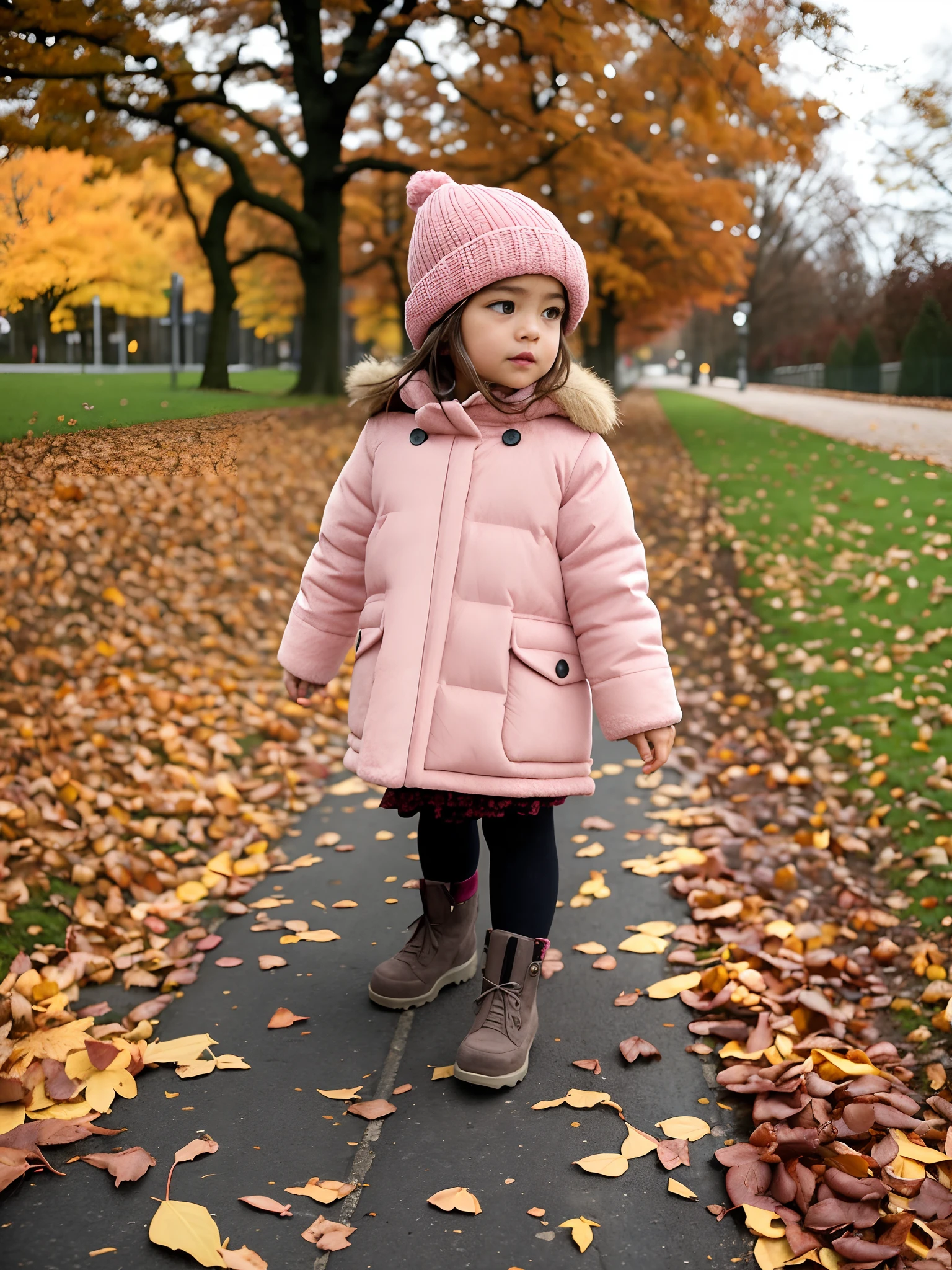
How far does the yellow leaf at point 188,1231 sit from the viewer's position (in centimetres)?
180

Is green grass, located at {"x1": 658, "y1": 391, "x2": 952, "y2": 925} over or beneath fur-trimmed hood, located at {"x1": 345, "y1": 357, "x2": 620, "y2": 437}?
beneath

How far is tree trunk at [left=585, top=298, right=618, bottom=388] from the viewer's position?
41.3 ft

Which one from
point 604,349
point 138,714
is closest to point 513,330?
point 138,714

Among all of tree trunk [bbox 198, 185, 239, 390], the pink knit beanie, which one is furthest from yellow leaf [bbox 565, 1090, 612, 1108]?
tree trunk [bbox 198, 185, 239, 390]

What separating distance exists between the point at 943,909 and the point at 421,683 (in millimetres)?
1858

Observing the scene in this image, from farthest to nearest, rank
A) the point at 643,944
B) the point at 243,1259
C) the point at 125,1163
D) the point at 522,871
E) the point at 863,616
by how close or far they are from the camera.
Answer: the point at 863,616
the point at 643,944
the point at 522,871
the point at 125,1163
the point at 243,1259

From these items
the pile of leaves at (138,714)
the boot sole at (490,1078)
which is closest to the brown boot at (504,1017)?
the boot sole at (490,1078)

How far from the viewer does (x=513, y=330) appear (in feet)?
7.25

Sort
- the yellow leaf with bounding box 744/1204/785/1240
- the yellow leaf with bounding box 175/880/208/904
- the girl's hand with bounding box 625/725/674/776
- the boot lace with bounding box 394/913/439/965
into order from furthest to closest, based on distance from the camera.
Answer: the yellow leaf with bounding box 175/880/208/904 < the boot lace with bounding box 394/913/439/965 < the girl's hand with bounding box 625/725/674/776 < the yellow leaf with bounding box 744/1204/785/1240

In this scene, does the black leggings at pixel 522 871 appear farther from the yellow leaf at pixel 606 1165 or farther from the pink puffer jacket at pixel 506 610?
the yellow leaf at pixel 606 1165

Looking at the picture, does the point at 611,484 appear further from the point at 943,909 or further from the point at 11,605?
the point at 11,605

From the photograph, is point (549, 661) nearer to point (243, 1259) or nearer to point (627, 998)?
point (627, 998)

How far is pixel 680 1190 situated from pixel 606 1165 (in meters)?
0.15

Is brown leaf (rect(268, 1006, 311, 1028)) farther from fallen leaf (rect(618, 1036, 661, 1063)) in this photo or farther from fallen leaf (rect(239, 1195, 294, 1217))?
fallen leaf (rect(618, 1036, 661, 1063))
